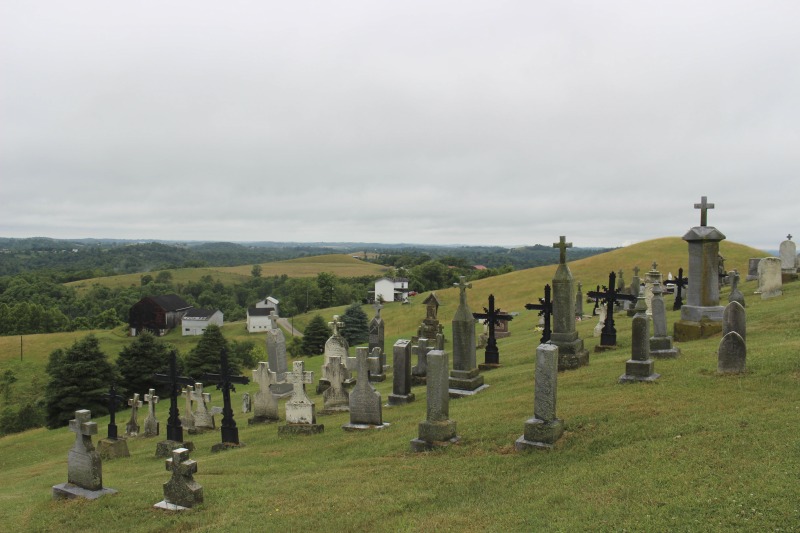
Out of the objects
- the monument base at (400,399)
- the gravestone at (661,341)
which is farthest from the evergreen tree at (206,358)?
the gravestone at (661,341)

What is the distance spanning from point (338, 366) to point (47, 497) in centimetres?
769

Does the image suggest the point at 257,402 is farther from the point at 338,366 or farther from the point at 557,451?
the point at 557,451

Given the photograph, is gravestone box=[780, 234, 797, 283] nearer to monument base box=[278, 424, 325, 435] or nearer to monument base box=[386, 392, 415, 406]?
monument base box=[386, 392, 415, 406]

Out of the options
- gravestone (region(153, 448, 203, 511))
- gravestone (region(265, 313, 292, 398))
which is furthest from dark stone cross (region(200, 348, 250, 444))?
gravestone (region(265, 313, 292, 398))

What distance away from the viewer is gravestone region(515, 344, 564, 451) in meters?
8.55

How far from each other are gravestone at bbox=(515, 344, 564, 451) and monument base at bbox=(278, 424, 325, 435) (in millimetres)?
5653

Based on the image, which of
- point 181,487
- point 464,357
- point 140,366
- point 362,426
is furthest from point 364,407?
point 140,366

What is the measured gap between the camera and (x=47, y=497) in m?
9.89

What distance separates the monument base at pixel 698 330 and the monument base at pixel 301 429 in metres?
10.9

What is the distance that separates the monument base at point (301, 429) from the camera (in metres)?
12.7

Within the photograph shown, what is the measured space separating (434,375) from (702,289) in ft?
33.9

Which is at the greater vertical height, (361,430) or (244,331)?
(361,430)

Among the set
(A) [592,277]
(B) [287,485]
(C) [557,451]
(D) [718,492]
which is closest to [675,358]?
(C) [557,451]

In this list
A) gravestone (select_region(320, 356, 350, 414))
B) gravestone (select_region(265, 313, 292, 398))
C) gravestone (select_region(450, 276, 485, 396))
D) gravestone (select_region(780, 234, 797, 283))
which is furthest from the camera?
gravestone (select_region(780, 234, 797, 283))
